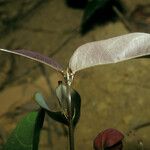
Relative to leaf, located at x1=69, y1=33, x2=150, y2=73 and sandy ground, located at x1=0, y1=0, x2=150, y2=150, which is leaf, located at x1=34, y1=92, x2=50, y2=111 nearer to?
leaf, located at x1=69, y1=33, x2=150, y2=73

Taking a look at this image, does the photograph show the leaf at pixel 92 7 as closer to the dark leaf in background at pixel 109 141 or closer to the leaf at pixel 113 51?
the dark leaf in background at pixel 109 141

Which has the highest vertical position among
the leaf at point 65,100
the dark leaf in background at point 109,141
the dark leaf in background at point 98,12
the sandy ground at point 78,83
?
the leaf at point 65,100

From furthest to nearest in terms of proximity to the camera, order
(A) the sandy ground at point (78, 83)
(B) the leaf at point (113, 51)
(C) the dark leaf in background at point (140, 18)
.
Result: (C) the dark leaf in background at point (140, 18) < (A) the sandy ground at point (78, 83) < (B) the leaf at point (113, 51)

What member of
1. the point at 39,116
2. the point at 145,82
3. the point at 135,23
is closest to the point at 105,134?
the point at 39,116

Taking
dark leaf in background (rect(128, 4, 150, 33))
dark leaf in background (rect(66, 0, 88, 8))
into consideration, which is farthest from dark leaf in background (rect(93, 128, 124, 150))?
dark leaf in background (rect(66, 0, 88, 8))

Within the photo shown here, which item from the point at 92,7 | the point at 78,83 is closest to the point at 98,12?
the point at 92,7

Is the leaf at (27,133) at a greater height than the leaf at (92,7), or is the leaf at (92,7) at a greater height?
the leaf at (27,133)

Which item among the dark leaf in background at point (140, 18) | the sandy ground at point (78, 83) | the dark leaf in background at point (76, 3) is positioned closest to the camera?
the sandy ground at point (78, 83)

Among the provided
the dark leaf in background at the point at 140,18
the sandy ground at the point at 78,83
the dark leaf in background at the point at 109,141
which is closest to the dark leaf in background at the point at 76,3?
the sandy ground at the point at 78,83
